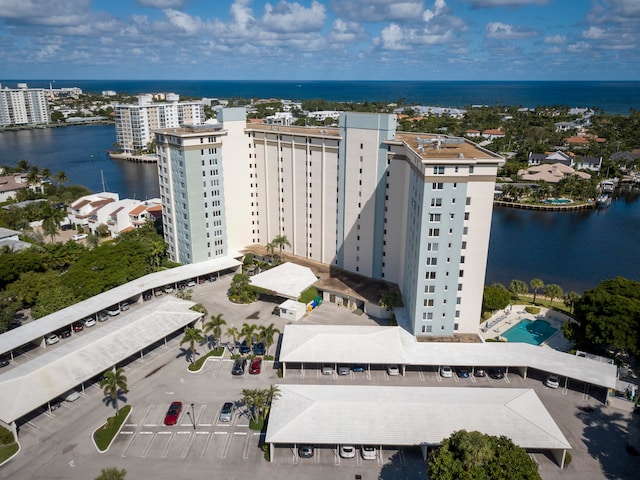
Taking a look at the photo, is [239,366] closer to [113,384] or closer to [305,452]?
[113,384]

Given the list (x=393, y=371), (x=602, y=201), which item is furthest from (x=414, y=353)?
(x=602, y=201)

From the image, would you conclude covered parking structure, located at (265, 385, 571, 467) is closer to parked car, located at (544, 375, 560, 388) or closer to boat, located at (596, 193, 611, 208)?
parked car, located at (544, 375, 560, 388)

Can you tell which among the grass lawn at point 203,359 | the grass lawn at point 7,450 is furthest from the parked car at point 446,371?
the grass lawn at point 7,450

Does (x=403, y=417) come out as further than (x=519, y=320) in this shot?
No

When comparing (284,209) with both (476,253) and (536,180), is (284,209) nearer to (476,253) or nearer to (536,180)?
(476,253)

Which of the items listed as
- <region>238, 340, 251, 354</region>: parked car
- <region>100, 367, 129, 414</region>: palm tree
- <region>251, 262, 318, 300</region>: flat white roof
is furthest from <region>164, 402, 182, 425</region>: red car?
<region>251, 262, 318, 300</region>: flat white roof

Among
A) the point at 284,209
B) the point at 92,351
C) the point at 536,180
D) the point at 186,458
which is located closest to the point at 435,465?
the point at 186,458
